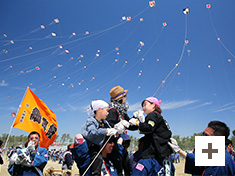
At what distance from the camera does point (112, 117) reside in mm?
3357

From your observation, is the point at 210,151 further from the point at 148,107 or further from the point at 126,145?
the point at 126,145

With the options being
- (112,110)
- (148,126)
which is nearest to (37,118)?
(112,110)

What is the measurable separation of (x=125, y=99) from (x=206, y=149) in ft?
6.65

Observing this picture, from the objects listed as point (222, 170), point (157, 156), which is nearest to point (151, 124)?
point (157, 156)

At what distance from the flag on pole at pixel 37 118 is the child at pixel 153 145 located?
17.6 feet

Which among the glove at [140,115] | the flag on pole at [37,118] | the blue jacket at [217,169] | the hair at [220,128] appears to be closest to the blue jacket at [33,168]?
the glove at [140,115]

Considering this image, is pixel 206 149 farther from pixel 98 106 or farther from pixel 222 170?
pixel 98 106

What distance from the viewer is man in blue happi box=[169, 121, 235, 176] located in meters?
2.61

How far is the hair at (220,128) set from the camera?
2931 mm

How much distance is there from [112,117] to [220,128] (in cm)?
209

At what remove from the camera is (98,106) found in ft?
9.32

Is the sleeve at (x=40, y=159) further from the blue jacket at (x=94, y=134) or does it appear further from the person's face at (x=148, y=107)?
the person's face at (x=148, y=107)

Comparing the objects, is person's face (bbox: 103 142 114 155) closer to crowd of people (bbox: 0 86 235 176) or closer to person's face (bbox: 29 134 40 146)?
crowd of people (bbox: 0 86 235 176)

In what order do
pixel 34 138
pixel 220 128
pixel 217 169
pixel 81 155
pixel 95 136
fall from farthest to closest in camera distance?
1. pixel 34 138
2. pixel 220 128
3. pixel 217 169
4. pixel 95 136
5. pixel 81 155
